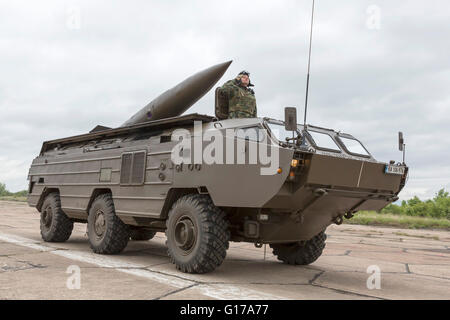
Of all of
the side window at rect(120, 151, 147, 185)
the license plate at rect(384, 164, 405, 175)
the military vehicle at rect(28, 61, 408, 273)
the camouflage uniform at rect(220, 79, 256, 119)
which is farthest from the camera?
the side window at rect(120, 151, 147, 185)

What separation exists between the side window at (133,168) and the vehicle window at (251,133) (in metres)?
1.66

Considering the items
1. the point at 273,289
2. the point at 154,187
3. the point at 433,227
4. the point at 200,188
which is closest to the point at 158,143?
the point at 154,187

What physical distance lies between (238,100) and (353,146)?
1.62 meters

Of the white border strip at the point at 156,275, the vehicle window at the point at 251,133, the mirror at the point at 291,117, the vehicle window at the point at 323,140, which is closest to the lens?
the white border strip at the point at 156,275

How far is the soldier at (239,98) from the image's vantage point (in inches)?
218

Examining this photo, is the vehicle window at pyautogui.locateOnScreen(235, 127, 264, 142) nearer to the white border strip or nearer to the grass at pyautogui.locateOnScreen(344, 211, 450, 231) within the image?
the white border strip

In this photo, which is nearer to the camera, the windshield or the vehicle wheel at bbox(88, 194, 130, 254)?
the windshield

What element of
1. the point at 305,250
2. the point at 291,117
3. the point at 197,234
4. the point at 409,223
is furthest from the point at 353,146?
the point at 409,223

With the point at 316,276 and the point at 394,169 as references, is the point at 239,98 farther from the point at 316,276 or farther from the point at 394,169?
the point at 316,276

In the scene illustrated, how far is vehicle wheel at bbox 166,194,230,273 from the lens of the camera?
15.6 feet

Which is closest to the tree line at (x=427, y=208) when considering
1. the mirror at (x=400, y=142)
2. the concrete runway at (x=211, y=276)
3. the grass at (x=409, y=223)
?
the grass at (x=409, y=223)

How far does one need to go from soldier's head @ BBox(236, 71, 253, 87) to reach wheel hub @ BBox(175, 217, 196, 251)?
195 centimetres

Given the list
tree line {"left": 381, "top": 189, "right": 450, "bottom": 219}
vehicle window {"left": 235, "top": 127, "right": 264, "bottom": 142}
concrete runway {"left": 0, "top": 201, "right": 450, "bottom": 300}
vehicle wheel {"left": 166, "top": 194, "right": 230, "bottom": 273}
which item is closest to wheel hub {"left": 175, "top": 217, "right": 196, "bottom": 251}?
vehicle wheel {"left": 166, "top": 194, "right": 230, "bottom": 273}

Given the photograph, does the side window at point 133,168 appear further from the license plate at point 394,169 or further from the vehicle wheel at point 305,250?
the license plate at point 394,169
